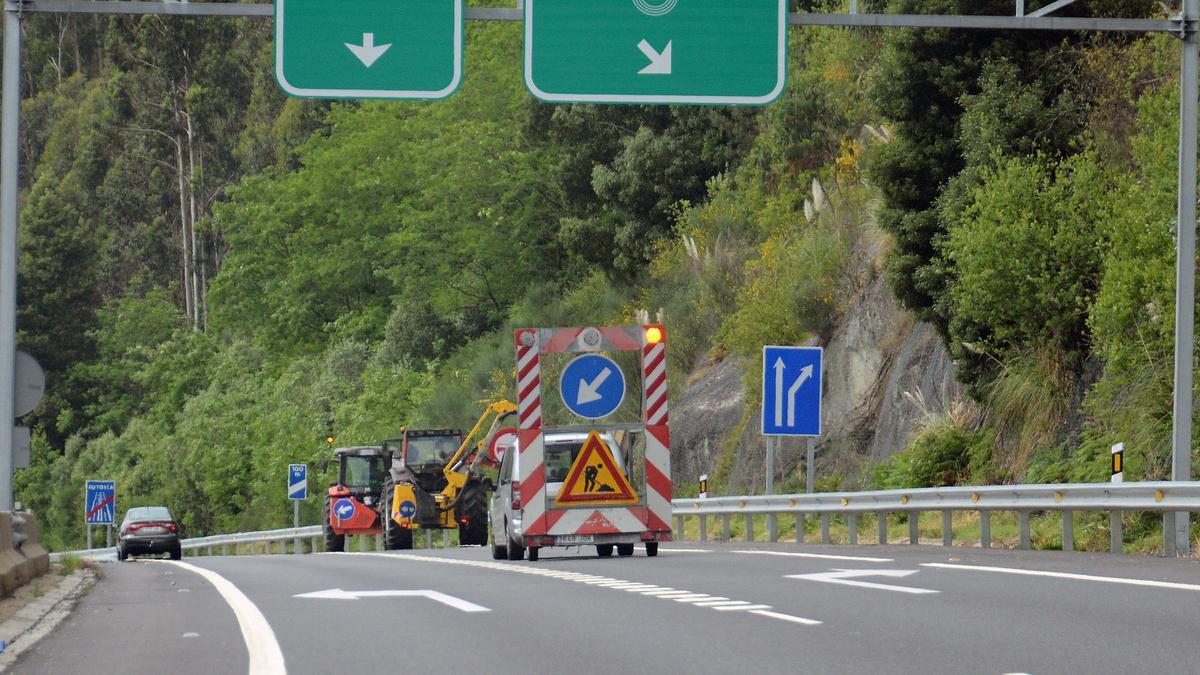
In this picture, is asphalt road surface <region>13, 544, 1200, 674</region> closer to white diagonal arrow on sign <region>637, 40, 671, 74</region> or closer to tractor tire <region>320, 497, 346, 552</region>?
white diagonal arrow on sign <region>637, 40, 671, 74</region>

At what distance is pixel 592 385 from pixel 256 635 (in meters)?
10.9

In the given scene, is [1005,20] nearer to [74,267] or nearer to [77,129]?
[74,267]

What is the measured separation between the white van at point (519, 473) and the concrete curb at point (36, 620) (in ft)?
17.4

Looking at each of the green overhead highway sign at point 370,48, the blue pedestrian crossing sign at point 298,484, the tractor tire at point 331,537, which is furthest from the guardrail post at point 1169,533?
the blue pedestrian crossing sign at point 298,484

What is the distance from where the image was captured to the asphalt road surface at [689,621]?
33.8 feet

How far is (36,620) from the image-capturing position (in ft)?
49.4

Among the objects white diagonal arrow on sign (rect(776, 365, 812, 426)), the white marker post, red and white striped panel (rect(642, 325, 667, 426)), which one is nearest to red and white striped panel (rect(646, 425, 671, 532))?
red and white striped panel (rect(642, 325, 667, 426))

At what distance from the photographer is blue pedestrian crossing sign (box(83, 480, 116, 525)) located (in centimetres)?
6247

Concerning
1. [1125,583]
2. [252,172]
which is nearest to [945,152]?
[1125,583]

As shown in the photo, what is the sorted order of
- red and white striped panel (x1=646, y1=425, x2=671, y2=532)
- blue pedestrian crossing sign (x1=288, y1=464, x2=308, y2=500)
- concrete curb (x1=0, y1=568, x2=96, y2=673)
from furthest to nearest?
1. blue pedestrian crossing sign (x1=288, y1=464, x2=308, y2=500)
2. red and white striped panel (x1=646, y1=425, x2=671, y2=532)
3. concrete curb (x1=0, y1=568, x2=96, y2=673)

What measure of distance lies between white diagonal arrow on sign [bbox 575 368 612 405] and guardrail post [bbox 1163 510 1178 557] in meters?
7.45

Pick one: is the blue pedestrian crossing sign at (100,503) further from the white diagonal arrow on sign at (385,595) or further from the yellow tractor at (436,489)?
the white diagonal arrow on sign at (385,595)

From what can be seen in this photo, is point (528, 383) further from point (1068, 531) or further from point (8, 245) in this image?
point (1068, 531)

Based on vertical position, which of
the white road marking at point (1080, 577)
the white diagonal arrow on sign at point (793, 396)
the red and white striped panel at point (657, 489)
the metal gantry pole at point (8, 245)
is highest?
the metal gantry pole at point (8, 245)
